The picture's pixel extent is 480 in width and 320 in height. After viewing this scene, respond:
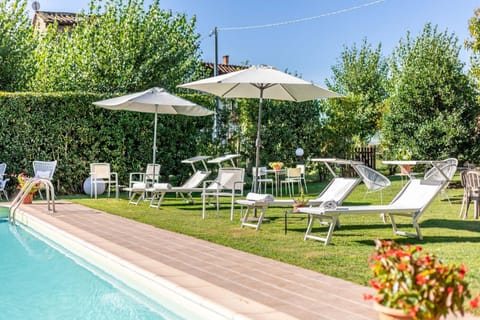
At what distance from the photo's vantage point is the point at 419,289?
2859mm

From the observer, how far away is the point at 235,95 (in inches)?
430

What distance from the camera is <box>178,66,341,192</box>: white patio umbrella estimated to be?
8.97 metres

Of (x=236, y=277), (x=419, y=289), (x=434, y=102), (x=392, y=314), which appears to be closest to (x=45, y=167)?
(x=236, y=277)

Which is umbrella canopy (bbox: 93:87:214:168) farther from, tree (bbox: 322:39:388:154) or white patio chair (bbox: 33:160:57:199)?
tree (bbox: 322:39:388:154)

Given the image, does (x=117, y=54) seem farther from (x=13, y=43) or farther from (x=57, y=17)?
(x=57, y=17)

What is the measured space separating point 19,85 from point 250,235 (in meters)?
14.5

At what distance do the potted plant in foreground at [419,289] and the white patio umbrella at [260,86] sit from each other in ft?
19.9

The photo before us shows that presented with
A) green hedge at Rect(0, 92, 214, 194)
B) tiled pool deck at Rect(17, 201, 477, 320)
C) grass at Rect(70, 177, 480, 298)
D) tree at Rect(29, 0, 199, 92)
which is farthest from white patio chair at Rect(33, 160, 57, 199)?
tiled pool deck at Rect(17, 201, 477, 320)

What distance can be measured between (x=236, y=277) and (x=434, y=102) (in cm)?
1234

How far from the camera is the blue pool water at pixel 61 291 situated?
5.13 metres

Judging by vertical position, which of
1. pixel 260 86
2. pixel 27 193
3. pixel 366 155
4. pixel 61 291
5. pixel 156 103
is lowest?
pixel 61 291

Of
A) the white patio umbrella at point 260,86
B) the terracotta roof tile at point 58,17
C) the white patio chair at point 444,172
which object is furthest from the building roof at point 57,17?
the white patio chair at point 444,172

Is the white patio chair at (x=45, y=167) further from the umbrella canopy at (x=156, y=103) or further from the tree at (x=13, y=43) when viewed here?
the tree at (x=13, y=43)

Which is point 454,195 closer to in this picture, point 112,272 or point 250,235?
point 250,235
